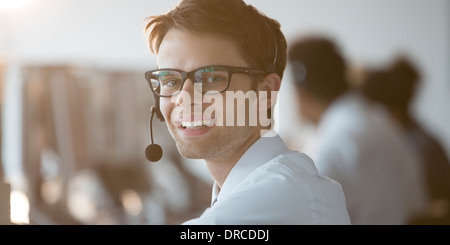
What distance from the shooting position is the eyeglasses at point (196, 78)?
76 cm

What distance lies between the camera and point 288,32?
1047 mm

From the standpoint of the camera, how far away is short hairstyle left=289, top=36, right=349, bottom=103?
1799mm

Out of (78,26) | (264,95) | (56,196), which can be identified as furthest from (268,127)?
(56,196)

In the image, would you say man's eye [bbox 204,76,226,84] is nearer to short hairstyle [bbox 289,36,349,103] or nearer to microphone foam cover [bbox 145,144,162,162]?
microphone foam cover [bbox 145,144,162,162]

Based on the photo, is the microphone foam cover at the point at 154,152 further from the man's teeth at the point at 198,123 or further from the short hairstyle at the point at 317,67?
the short hairstyle at the point at 317,67

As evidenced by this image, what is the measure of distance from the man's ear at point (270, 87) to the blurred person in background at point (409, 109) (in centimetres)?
149

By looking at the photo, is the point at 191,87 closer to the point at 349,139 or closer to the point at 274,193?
the point at 274,193

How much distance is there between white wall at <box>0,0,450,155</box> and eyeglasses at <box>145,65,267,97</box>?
0.07 m

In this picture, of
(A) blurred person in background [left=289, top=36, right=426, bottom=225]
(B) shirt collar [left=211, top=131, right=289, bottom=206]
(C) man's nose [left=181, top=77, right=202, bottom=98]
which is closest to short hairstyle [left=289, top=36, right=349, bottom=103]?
(A) blurred person in background [left=289, top=36, right=426, bottom=225]

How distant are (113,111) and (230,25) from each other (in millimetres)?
2224

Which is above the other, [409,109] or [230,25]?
[230,25]

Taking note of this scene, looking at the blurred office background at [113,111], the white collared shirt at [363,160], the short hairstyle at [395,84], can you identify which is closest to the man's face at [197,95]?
the blurred office background at [113,111]

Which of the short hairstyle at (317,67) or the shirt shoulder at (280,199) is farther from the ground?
the short hairstyle at (317,67)

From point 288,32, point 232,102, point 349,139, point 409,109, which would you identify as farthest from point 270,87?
point 409,109
